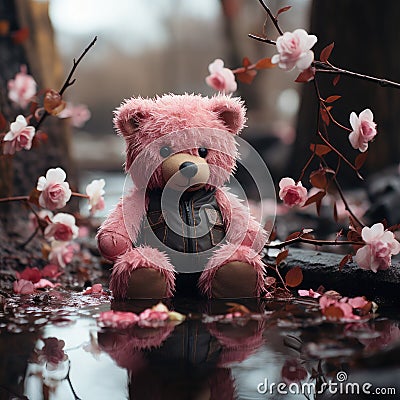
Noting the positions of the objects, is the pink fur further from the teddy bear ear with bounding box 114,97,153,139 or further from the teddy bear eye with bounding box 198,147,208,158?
the teddy bear ear with bounding box 114,97,153,139

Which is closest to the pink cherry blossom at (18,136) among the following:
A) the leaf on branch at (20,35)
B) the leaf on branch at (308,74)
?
the leaf on branch at (308,74)

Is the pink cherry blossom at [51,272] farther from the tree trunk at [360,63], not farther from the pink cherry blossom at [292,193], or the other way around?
the tree trunk at [360,63]

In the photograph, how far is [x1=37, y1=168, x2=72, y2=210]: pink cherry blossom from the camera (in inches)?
52.5

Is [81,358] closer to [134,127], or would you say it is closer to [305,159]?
[134,127]

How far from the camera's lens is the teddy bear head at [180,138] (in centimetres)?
122

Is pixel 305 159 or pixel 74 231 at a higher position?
pixel 305 159

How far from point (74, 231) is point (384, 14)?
2.28 meters

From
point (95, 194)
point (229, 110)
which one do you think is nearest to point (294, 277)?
point (229, 110)

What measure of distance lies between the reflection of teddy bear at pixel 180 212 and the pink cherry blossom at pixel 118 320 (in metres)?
0.13

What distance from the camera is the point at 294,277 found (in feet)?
4.09

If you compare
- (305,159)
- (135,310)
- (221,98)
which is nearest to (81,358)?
(135,310)

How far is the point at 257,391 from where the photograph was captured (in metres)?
0.82

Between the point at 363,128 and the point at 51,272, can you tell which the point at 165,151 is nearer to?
the point at 363,128

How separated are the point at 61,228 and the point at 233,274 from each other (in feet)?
1.52
